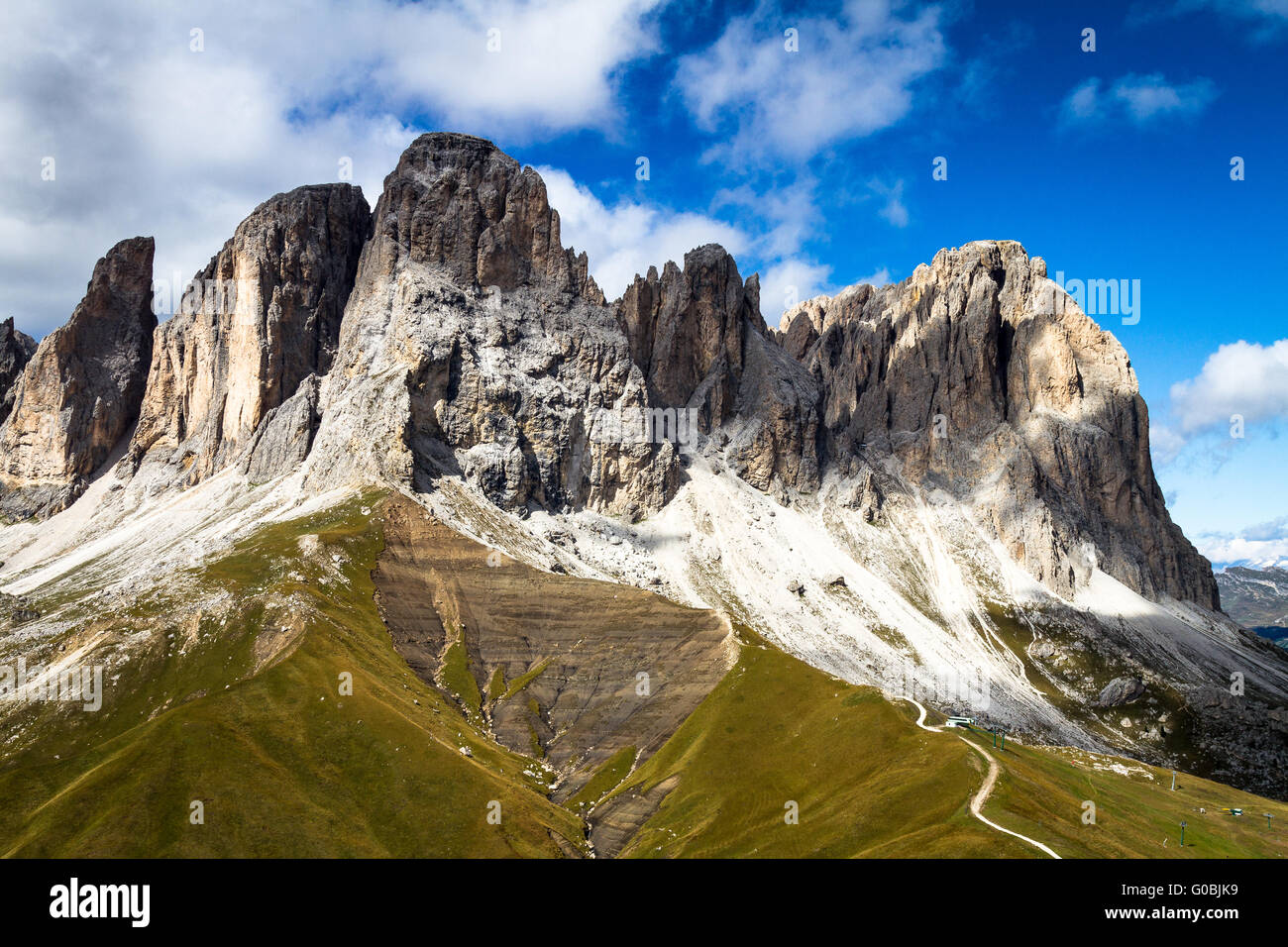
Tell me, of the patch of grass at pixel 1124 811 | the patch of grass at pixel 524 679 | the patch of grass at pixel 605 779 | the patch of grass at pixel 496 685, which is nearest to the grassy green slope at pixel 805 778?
the patch of grass at pixel 605 779

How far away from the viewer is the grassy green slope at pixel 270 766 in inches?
2655

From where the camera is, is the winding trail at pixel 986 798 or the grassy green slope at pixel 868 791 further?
the grassy green slope at pixel 868 791

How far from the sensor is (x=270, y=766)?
76000mm

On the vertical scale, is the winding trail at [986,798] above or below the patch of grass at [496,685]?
below

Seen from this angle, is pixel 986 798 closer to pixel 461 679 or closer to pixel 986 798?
pixel 986 798

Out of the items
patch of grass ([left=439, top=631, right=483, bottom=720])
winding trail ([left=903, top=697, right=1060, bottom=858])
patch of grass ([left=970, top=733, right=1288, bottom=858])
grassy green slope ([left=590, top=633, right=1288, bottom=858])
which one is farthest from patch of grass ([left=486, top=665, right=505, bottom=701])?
patch of grass ([left=970, top=733, right=1288, bottom=858])

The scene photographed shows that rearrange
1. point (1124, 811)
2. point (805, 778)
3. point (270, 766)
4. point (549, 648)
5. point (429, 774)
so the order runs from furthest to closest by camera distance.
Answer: point (549, 648) < point (805, 778) < point (429, 774) < point (1124, 811) < point (270, 766)

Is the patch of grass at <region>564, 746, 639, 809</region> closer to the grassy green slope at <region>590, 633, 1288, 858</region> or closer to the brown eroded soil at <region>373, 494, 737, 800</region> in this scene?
the brown eroded soil at <region>373, 494, 737, 800</region>

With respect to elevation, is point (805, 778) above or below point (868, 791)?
below

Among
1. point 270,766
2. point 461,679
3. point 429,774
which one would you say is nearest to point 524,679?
point 461,679

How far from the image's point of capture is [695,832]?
8112 centimetres

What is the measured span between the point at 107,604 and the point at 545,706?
6298cm

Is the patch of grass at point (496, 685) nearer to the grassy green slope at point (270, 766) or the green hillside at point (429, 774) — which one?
the green hillside at point (429, 774)
